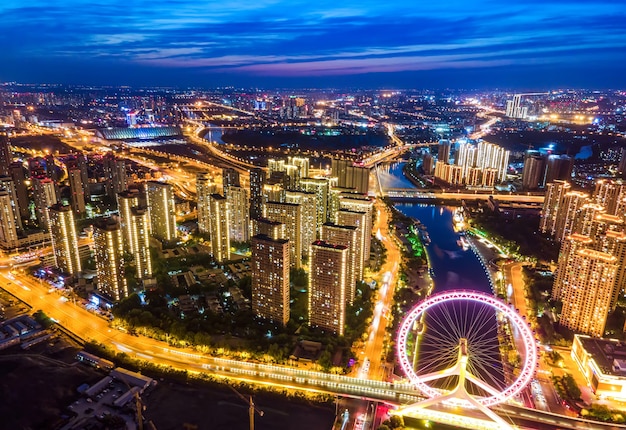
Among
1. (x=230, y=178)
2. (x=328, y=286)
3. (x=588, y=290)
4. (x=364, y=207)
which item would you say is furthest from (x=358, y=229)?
(x=230, y=178)

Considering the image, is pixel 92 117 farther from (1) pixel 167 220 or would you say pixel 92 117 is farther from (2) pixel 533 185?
(2) pixel 533 185

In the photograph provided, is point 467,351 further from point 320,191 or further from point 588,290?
point 320,191

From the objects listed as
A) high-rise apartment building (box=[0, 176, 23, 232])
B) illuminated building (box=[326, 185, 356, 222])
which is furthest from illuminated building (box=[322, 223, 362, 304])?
high-rise apartment building (box=[0, 176, 23, 232])

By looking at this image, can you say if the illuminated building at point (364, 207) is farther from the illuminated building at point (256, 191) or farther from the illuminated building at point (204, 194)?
A: the illuminated building at point (204, 194)

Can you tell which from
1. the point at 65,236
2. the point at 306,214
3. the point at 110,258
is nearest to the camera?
the point at 110,258

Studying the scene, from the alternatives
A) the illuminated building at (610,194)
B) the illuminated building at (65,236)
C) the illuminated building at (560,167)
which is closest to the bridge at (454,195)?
the illuminated building at (560,167)

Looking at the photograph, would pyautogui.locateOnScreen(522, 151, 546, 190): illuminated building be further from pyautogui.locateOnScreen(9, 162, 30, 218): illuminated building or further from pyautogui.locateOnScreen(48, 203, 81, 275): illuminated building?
pyautogui.locateOnScreen(9, 162, 30, 218): illuminated building
